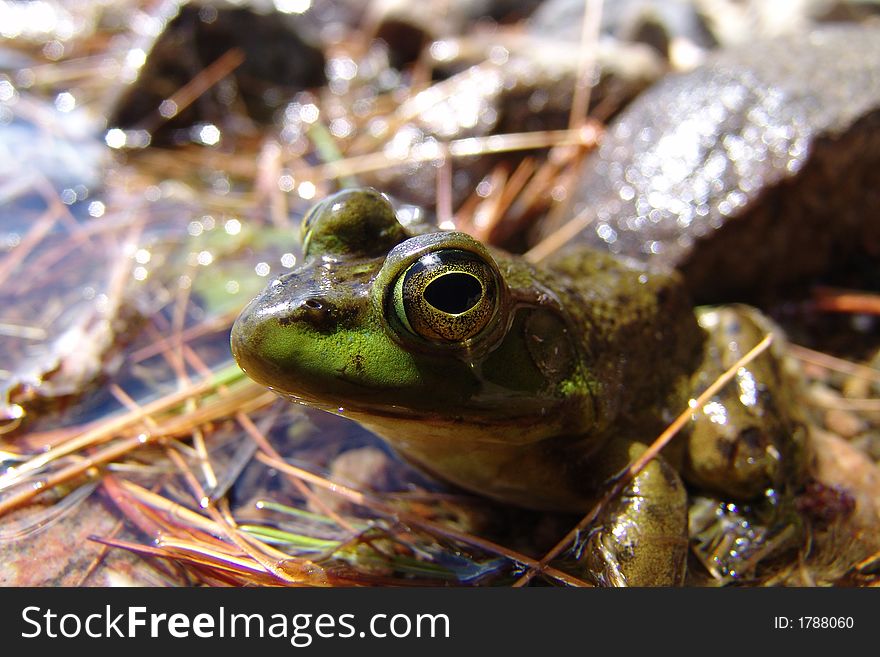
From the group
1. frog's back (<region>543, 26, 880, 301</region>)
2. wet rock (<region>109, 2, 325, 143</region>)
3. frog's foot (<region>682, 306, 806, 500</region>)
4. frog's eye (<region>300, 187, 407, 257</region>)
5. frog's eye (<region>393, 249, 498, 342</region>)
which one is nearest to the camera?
frog's eye (<region>393, 249, 498, 342</region>)

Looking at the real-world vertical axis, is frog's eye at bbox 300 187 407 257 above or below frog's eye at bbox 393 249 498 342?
above

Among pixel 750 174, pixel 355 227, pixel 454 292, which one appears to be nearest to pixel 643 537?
pixel 454 292

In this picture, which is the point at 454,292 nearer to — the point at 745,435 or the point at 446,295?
the point at 446,295

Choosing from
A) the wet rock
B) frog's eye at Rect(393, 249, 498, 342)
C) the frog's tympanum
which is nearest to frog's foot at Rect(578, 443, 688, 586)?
the frog's tympanum

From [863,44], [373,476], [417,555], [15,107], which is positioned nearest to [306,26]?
[15,107]

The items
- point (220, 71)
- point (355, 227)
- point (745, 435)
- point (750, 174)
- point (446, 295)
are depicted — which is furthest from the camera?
point (220, 71)

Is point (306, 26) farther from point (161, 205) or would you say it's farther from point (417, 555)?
point (417, 555)

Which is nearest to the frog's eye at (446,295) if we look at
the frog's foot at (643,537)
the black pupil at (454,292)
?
the black pupil at (454,292)

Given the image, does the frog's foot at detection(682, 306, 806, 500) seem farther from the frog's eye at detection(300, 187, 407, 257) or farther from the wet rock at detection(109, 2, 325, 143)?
the wet rock at detection(109, 2, 325, 143)
